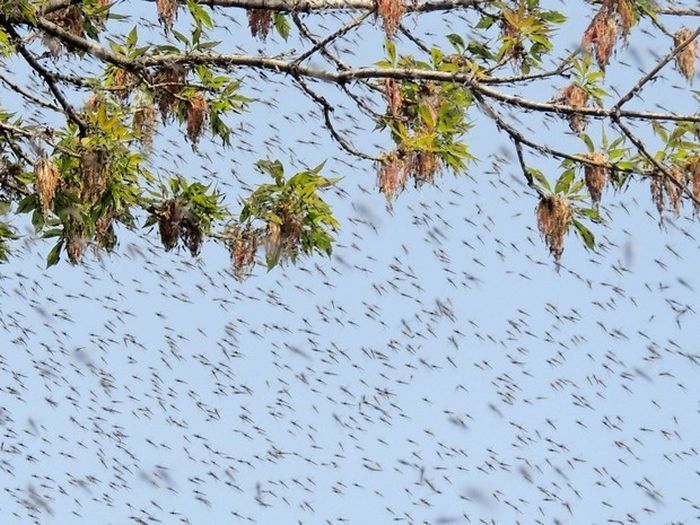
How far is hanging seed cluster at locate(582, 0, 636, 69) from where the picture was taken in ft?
29.9

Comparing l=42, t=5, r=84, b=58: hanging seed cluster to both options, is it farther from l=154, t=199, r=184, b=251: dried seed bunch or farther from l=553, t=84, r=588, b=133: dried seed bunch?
l=553, t=84, r=588, b=133: dried seed bunch

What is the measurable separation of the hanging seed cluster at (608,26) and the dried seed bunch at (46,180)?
359 cm

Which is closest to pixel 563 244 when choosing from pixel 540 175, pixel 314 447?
pixel 540 175

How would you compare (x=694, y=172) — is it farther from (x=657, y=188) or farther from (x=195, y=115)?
(x=195, y=115)

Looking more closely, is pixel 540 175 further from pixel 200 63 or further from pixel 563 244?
pixel 200 63

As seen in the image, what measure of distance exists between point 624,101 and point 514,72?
87 cm

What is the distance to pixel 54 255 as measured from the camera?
396 inches

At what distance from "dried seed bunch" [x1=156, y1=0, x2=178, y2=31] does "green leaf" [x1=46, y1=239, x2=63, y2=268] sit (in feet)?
6.06

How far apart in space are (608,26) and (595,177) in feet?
3.44

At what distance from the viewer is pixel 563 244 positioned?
9.45 metres

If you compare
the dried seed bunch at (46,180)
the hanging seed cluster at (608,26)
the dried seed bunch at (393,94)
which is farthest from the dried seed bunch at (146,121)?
the hanging seed cluster at (608,26)

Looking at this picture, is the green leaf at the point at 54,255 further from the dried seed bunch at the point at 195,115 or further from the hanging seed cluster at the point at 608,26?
the hanging seed cluster at the point at 608,26

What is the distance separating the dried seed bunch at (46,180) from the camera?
920cm

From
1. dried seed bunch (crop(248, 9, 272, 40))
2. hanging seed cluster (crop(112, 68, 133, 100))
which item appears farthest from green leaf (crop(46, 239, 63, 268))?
dried seed bunch (crop(248, 9, 272, 40))
